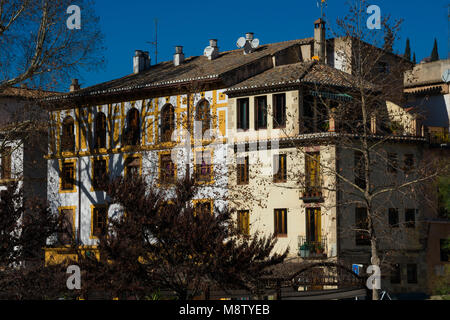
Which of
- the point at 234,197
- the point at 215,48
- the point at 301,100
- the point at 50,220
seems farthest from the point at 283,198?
the point at 50,220

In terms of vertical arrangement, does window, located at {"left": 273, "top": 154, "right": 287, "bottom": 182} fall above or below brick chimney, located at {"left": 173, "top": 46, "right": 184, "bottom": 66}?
below

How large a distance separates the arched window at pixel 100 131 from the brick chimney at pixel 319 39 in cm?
1118

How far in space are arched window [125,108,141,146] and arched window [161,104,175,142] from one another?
5.48 ft

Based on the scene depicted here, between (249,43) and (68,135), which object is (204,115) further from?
(68,135)

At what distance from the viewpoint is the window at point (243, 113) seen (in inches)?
1359

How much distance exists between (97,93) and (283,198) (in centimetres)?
1177

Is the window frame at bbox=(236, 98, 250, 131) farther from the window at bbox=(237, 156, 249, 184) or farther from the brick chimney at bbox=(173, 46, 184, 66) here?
A: the brick chimney at bbox=(173, 46, 184, 66)

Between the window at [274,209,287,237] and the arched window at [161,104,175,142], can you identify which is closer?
the window at [274,209,287,237]

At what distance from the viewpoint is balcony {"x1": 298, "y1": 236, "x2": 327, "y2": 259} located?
31.5m

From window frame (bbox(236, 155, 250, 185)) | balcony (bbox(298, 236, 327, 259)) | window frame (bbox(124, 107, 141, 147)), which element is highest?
window frame (bbox(124, 107, 141, 147))

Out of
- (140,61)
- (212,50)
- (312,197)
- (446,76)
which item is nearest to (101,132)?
(140,61)

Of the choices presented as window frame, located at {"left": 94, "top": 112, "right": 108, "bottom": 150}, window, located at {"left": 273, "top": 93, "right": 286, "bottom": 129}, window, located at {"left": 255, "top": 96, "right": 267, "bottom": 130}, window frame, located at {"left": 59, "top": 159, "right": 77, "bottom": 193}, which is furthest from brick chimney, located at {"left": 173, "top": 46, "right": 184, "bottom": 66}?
window, located at {"left": 273, "top": 93, "right": 286, "bottom": 129}

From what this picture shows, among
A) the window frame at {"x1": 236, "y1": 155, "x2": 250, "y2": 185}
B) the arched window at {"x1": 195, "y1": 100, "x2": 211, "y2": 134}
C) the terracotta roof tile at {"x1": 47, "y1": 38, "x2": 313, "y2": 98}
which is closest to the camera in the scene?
the window frame at {"x1": 236, "y1": 155, "x2": 250, "y2": 185}

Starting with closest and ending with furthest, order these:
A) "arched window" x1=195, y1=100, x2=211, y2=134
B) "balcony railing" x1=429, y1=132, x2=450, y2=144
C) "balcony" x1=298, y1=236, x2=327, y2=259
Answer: "balcony" x1=298, y1=236, x2=327, y2=259
"arched window" x1=195, y1=100, x2=211, y2=134
"balcony railing" x1=429, y1=132, x2=450, y2=144
